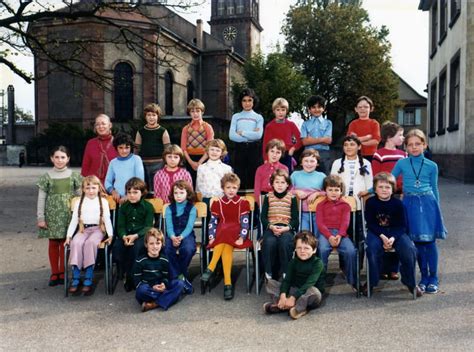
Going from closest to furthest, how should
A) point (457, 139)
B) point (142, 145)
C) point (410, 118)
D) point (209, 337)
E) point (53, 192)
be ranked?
point (209, 337) → point (53, 192) → point (142, 145) → point (457, 139) → point (410, 118)

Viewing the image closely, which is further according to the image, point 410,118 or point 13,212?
point 410,118

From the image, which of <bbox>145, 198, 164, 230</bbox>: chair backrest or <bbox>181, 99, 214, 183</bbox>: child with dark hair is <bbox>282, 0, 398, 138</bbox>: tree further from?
<bbox>145, 198, 164, 230</bbox>: chair backrest

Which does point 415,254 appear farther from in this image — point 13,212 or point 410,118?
point 410,118

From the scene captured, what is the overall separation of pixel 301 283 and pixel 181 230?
5.25ft

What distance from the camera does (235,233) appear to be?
236 inches

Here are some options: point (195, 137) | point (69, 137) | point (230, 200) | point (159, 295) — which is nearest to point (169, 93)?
point (69, 137)

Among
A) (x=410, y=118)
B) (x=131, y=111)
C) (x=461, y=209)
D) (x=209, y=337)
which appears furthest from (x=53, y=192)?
(x=410, y=118)

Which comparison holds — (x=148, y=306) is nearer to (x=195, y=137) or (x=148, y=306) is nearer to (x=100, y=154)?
(x=100, y=154)

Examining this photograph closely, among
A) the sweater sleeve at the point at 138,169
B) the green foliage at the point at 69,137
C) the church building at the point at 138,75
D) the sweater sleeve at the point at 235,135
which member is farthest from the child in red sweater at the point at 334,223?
the green foliage at the point at 69,137

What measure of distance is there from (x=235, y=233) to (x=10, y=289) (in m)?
2.71

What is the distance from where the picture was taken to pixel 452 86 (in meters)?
23.1

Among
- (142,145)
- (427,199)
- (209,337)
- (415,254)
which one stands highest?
(142,145)

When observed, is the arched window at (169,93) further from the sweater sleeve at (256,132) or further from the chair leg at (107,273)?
the chair leg at (107,273)

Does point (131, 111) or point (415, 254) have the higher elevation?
point (131, 111)
